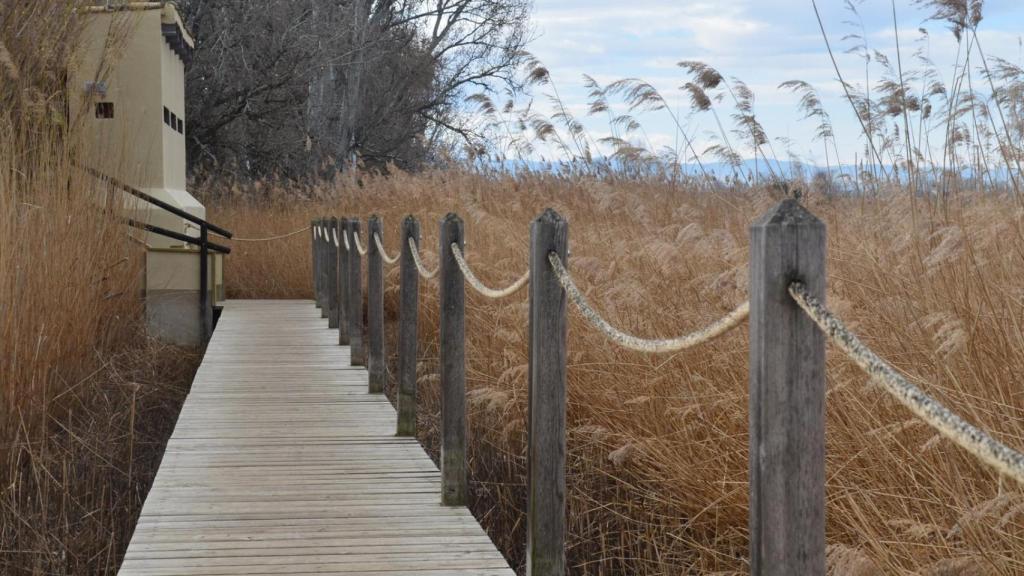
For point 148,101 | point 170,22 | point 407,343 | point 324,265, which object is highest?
point 170,22

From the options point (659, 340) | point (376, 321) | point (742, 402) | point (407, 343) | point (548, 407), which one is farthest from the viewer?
point (376, 321)

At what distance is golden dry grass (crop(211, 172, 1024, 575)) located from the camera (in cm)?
314

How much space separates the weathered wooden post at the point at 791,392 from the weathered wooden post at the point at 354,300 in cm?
636

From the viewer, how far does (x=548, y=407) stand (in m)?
3.56

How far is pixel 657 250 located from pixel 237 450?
2.20 m

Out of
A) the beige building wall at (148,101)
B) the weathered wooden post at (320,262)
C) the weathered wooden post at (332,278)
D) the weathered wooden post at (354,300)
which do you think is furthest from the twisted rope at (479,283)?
the weathered wooden post at (320,262)

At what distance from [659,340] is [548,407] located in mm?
980

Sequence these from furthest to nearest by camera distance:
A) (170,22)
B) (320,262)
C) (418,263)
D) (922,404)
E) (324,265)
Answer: (170,22) → (320,262) → (324,265) → (418,263) → (922,404)

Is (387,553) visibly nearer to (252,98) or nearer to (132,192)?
(132,192)

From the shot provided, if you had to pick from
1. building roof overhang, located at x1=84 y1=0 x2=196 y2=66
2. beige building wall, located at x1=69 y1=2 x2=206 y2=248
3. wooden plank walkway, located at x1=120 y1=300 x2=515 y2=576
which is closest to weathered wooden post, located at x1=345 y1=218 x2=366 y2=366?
wooden plank walkway, located at x1=120 y1=300 x2=515 y2=576

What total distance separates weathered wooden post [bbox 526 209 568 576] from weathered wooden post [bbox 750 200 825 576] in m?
1.58

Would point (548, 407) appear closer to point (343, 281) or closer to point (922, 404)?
point (922, 404)

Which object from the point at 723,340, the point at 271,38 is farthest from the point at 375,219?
the point at 271,38

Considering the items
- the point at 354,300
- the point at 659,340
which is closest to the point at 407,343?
the point at 354,300
